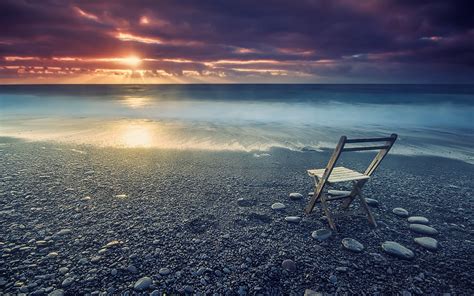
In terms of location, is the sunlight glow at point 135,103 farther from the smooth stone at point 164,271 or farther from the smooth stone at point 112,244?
the smooth stone at point 164,271

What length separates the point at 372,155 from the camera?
40.5ft

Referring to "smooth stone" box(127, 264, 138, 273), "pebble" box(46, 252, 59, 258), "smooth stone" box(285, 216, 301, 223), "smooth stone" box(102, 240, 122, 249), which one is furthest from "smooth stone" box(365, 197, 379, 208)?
"pebble" box(46, 252, 59, 258)

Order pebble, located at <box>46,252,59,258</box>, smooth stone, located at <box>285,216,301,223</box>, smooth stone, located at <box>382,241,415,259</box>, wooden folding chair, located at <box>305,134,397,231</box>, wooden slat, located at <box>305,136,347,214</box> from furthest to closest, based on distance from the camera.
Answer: smooth stone, located at <box>285,216,301,223</box> < wooden folding chair, located at <box>305,134,397,231</box> < wooden slat, located at <box>305,136,347,214</box> < smooth stone, located at <box>382,241,415,259</box> < pebble, located at <box>46,252,59,258</box>

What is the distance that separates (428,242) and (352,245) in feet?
4.51

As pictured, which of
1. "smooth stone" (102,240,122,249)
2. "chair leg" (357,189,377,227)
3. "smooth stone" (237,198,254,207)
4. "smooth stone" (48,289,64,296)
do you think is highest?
"chair leg" (357,189,377,227)

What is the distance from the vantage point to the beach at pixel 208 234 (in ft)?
12.4

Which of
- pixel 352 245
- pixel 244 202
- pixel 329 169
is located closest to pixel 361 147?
pixel 329 169

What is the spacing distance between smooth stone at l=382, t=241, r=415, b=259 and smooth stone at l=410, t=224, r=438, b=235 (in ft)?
2.98

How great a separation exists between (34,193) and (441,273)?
835 cm

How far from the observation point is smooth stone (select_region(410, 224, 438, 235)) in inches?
201

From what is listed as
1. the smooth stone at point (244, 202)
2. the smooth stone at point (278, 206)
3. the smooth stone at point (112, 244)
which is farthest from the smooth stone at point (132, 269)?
the smooth stone at point (278, 206)

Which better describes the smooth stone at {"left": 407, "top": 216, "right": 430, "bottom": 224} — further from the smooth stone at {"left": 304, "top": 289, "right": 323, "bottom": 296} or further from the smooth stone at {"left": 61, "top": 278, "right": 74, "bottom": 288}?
the smooth stone at {"left": 61, "top": 278, "right": 74, "bottom": 288}

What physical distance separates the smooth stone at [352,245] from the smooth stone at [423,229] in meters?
1.42

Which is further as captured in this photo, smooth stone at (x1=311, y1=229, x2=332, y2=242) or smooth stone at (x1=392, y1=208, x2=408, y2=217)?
smooth stone at (x1=392, y1=208, x2=408, y2=217)
